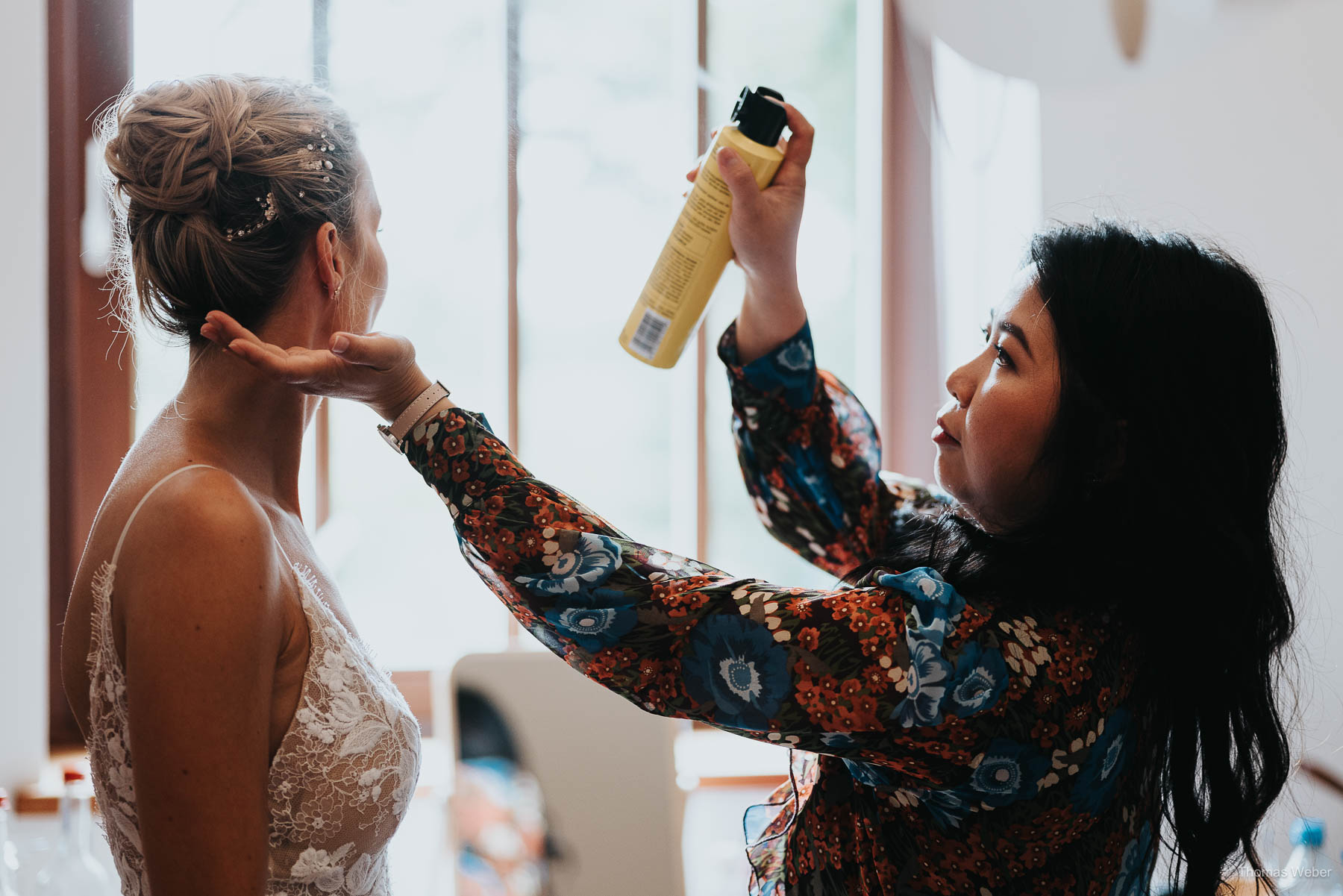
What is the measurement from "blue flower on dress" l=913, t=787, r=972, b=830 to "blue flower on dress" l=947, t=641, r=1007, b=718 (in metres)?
0.09

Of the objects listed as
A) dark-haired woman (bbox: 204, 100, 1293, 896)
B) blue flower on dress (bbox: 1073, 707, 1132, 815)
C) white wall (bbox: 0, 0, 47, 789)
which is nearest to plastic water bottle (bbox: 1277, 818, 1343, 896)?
dark-haired woman (bbox: 204, 100, 1293, 896)

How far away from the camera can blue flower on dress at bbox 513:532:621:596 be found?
2.22 feet

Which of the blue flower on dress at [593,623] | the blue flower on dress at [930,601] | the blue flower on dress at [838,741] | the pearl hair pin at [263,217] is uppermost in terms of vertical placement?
the pearl hair pin at [263,217]

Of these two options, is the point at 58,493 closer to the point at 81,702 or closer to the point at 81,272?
the point at 81,272

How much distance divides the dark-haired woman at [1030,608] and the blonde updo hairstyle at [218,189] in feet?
0.40

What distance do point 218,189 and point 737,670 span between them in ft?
1.83

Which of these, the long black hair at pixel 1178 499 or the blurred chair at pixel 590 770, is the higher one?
the long black hair at pixel 1178 499

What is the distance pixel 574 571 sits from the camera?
68cm

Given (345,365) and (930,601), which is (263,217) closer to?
(345,365)

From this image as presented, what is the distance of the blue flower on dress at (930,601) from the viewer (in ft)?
2.14

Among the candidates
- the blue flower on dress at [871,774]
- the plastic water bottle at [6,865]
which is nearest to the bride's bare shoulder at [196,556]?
the blue flower on dress at [871,774]

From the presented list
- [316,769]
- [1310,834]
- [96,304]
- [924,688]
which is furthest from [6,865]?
[1310,834]

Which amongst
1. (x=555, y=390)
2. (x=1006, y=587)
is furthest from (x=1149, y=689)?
(x=555, y=390)

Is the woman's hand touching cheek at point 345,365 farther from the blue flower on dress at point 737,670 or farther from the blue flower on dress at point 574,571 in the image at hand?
the blue flower on dress at point 737,670
